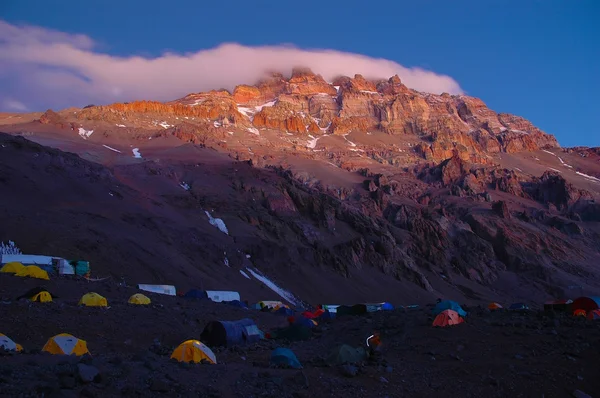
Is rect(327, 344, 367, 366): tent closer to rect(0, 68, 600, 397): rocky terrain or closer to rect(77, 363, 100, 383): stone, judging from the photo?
rect(0, 68, 600, 397): rocky terrain

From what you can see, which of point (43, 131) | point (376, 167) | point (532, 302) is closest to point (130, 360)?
point (532, 302)

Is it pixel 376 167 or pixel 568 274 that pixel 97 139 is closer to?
pixel 376 167

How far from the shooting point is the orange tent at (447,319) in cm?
2394

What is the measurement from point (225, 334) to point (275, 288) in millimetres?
41409

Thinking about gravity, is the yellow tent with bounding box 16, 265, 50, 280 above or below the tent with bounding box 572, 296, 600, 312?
below

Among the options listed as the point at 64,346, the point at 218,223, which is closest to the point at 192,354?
the point at 64,346

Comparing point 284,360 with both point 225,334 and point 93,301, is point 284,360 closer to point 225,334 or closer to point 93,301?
point 225,334

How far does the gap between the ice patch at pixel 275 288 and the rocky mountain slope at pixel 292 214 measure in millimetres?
1901

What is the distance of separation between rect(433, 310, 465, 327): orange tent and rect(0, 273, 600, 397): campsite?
33 cm

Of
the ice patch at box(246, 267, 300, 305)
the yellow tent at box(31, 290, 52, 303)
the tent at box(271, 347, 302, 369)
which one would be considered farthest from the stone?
the ice patch at box(246, 267, 300, 305)

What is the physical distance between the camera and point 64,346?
1927 centimetres

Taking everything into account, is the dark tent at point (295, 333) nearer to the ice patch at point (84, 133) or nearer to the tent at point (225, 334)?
the tent at point (225, 334)

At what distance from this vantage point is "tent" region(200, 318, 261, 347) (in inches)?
990

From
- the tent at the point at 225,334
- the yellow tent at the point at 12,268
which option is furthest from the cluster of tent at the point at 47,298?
the tent at the point at 225,334
